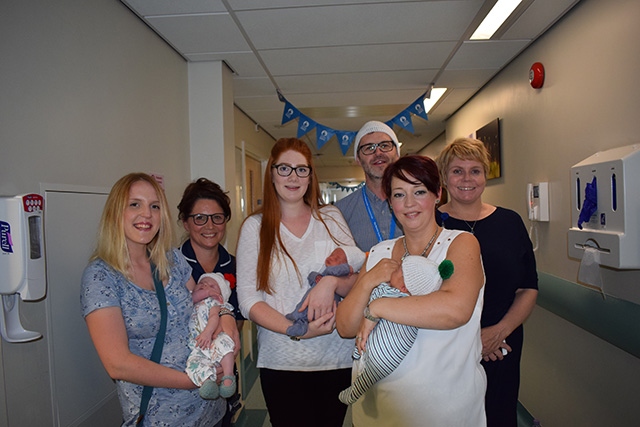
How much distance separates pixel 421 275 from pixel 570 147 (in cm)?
194

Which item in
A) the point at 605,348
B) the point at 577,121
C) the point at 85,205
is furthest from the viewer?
the point at 577,121

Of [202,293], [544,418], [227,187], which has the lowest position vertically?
[544,418]

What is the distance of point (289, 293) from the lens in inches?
60.6

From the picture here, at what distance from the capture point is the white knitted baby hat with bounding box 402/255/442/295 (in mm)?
1178

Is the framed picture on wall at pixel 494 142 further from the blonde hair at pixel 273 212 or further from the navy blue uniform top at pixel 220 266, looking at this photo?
the navy blue uniform top at pixel 220 266

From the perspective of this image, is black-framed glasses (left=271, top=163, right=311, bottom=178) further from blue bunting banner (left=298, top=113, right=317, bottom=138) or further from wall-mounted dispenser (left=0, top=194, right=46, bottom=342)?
blue bunting banner (left=298, top=113, right=317, bottom=138)

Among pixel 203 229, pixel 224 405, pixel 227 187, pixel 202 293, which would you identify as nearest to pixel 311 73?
pixel 227 187

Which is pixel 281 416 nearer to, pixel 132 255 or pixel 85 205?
pixel 132 255

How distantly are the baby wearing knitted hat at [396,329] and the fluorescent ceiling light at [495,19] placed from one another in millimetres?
1885

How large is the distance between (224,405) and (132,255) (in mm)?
744

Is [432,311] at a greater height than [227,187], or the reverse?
[227,187]

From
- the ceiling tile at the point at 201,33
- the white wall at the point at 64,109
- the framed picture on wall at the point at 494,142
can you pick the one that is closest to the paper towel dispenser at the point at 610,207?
the framed picture on wall at the point at 494,142

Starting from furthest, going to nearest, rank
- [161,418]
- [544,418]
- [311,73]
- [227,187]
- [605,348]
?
[311,73] → [227,187] → [544,418] → [605,348] → [161,418]

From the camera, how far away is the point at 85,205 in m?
1.81
